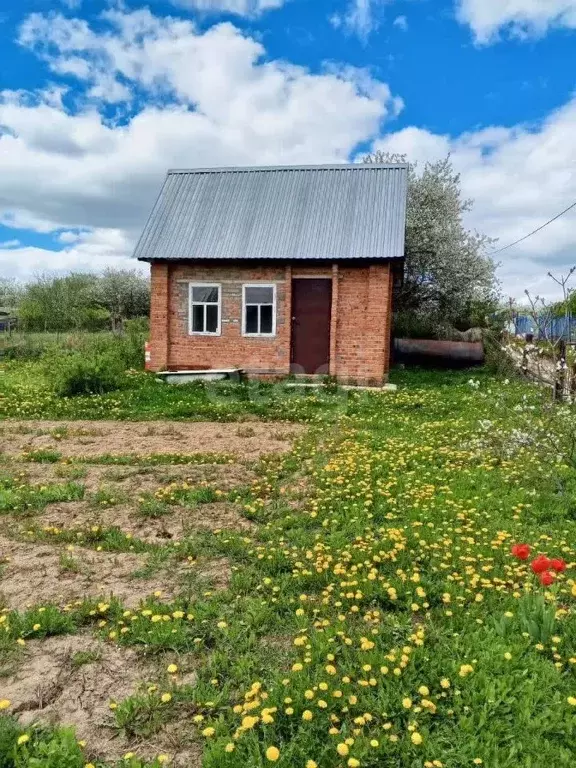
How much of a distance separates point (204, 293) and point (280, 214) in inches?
A: 117

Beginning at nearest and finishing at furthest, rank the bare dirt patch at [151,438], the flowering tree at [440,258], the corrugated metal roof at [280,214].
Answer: the bare dirt patch at [151,438] → the corrugated metal roof at [280,214] → the flowering tree at [440,258]

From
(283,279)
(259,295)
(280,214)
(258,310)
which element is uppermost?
(280,214)

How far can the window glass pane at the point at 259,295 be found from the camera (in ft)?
47.9

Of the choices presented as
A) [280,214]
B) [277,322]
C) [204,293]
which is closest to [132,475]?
[277,322]

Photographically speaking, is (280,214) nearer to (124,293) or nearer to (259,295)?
(259,295)

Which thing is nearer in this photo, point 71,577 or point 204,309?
point 71,577

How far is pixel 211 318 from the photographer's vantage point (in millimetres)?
14922

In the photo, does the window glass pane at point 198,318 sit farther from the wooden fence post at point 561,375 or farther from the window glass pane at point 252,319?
the wooden fence post at point 561,375

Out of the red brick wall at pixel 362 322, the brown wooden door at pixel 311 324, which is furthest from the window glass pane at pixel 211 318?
the red brick wall at pixel 362 322

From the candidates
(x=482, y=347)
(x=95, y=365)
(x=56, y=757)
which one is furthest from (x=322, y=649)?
(x=482, y=347)

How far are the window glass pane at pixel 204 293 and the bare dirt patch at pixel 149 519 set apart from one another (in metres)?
9.89

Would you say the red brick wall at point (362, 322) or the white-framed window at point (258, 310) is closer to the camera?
the red brick wall at point (362, 322)

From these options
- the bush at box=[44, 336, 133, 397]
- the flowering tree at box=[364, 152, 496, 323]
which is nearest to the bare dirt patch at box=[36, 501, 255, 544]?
the bush at box=[44, 336, 133, 397]

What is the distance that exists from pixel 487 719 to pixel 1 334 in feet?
72.4
